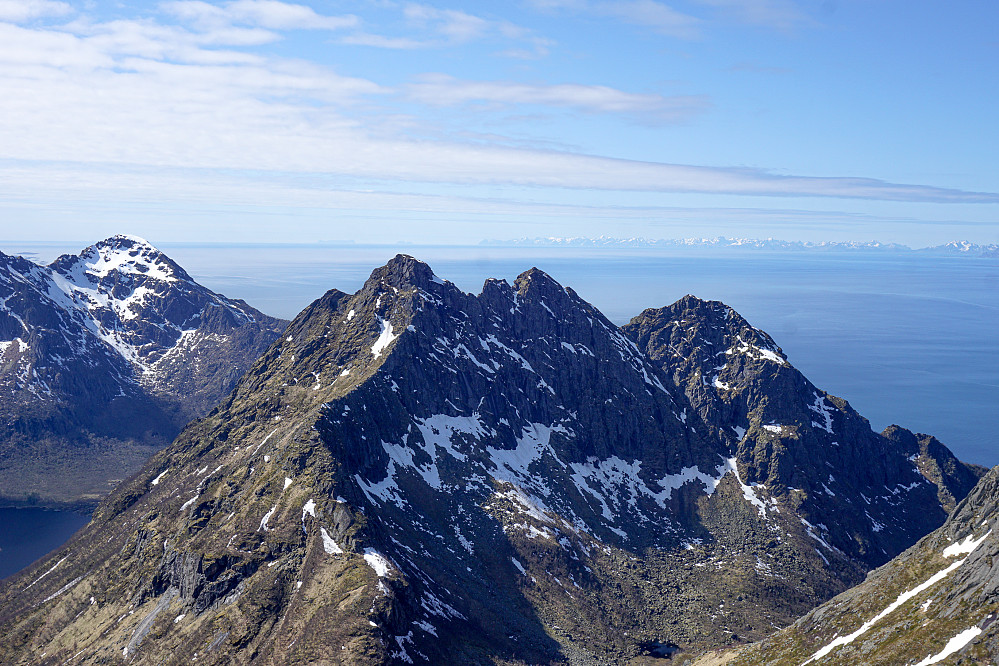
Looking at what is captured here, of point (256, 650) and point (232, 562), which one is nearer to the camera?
point (256, 650)

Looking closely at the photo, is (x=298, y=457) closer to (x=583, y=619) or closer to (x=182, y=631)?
(x=182, y=631)

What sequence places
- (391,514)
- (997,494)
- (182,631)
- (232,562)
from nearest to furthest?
(997,494) < (182,631) < (232,562) < (391,514)

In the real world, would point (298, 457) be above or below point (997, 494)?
below

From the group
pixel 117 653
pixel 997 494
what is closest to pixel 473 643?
pixel 117 653

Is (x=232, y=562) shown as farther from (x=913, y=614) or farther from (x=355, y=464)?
(x=913, y=614)

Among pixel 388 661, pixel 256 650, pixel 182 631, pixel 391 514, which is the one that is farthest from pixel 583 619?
pixel 182 631

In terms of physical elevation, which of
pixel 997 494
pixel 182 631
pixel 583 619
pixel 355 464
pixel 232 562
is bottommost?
pixel 583 619

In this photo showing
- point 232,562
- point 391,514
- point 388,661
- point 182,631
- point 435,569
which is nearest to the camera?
point 388,661
